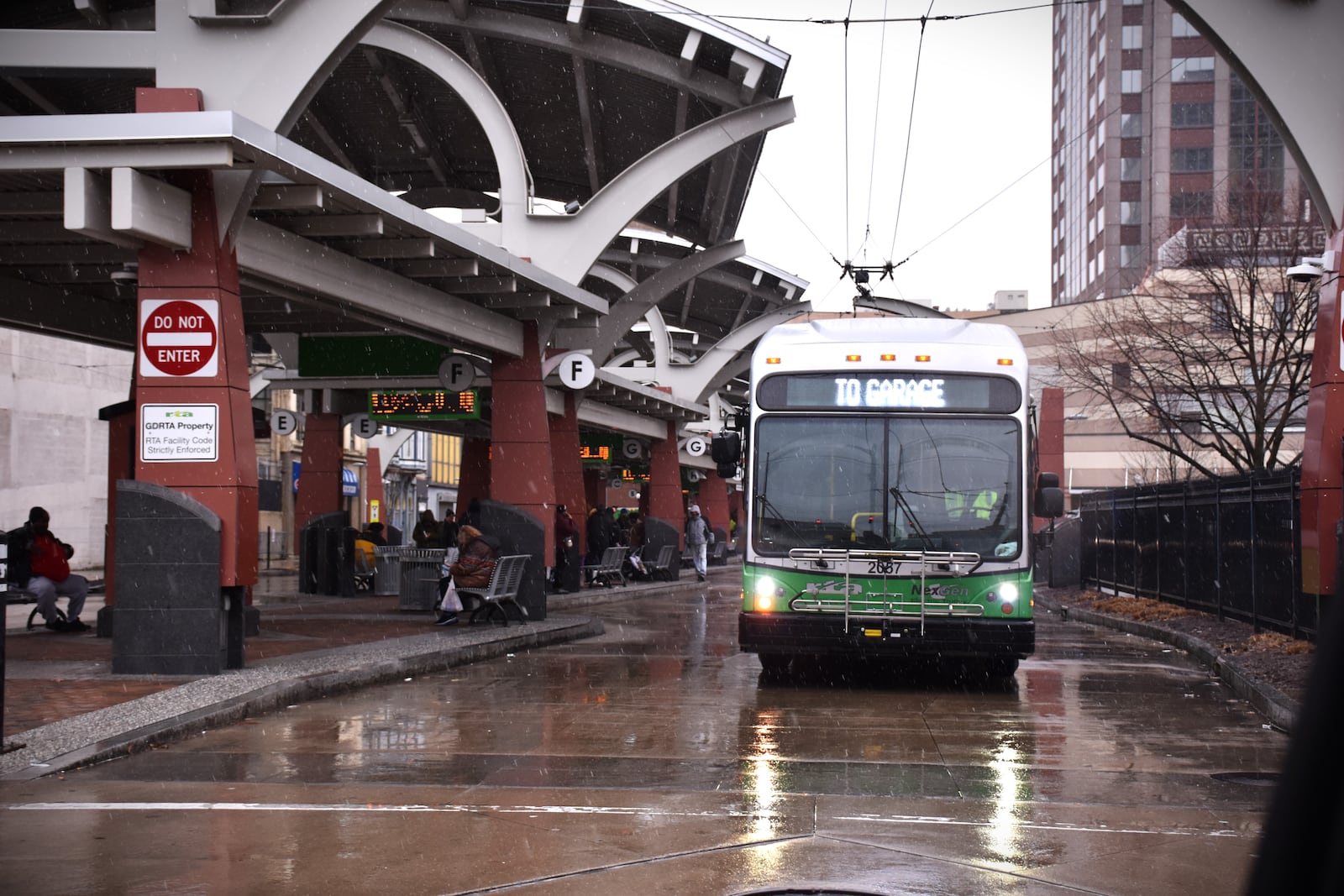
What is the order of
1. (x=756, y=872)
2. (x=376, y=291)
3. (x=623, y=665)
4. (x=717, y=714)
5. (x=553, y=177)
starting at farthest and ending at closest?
(x=553, y=177)
(x=376, y=291)
(x=623, y=665)
(x=717, y=714)
(x=756, y=872)

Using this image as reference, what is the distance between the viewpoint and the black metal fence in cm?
1664

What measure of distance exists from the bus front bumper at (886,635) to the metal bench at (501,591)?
661 cm

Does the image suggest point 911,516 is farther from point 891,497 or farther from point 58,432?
point 58,432

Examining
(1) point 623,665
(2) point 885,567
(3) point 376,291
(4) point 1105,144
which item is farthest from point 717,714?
(4) point 1105,144

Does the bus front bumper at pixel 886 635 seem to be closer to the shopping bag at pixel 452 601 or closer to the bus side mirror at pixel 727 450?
the bus side mirror at pixel 727 450

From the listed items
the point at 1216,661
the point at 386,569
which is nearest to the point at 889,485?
the point at 1216,661

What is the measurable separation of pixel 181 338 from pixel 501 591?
7.40m

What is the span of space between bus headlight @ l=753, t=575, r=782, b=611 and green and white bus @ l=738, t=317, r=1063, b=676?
0.01 m

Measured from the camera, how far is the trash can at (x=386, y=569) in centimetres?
2711

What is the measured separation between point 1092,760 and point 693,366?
3179cm

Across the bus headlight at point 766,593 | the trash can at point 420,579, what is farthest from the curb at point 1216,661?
the trash can at point 420,579

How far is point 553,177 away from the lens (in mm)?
30016

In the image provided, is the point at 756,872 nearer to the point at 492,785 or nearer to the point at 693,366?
the point at 492,785

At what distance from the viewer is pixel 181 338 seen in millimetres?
13578
